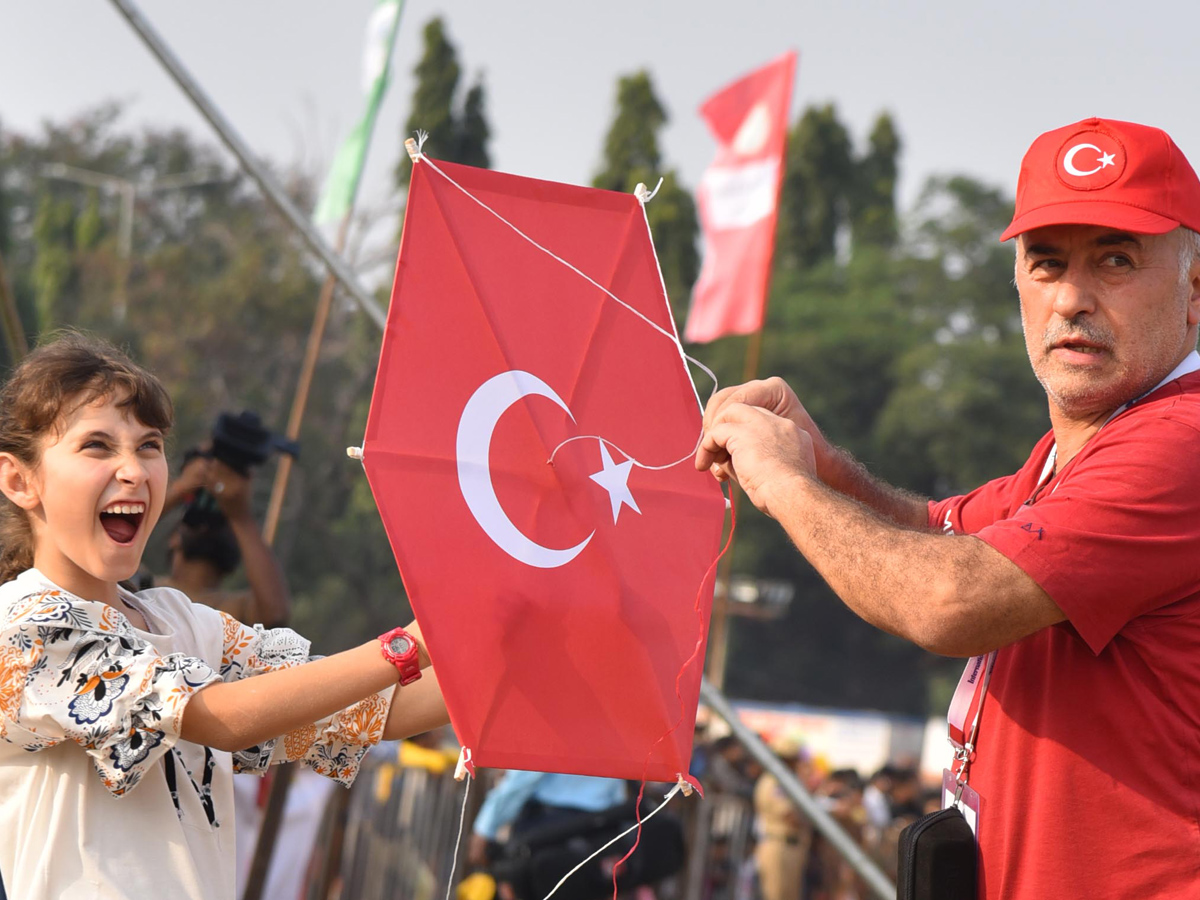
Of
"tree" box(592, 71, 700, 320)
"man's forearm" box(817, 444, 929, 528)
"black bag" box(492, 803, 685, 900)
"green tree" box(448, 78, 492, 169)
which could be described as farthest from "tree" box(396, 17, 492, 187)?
"man's forearm" box(817, 444, 929, 528)

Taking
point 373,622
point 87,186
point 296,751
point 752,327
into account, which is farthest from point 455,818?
point 87,186

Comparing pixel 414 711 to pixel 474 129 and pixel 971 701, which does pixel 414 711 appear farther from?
pixel 474 129

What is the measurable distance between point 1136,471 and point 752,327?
8081mm

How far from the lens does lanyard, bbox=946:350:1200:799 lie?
8.02 feet

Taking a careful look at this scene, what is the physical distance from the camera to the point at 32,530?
262 centimetres

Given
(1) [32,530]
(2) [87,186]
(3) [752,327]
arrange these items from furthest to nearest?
(2) [87,186]
(3) [752,327]
(1) [32,530]

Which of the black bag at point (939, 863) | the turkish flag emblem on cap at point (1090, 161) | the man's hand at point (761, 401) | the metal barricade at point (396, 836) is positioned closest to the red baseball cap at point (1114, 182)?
the turkish flag emblem on cap at point (1090, 161)

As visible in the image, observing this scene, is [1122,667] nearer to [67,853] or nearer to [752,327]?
[67,853]

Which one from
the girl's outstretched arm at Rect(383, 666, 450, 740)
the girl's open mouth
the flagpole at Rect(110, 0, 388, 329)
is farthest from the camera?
the flagpole at Rect(110, 0, 388, 329)

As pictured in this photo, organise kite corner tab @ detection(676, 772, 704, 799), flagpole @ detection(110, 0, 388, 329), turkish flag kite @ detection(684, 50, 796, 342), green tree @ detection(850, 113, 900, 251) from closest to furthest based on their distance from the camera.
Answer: kite corner tab @ detection(676, 772, 704, 799)
flagpole @ detection(110, 0, 388, 329)
turkish flag kite @ detection(684, 50, 796, 342)
green tree @ detection(850, 113, 900, 251)

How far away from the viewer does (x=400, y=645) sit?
240 centimetres

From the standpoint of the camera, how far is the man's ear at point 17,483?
2580mm

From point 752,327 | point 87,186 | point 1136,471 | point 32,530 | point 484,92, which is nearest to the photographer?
point 1136,471

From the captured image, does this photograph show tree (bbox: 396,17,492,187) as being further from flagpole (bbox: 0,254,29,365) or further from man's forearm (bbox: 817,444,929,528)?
man's forearm (bbox: 817,444,929,528)
